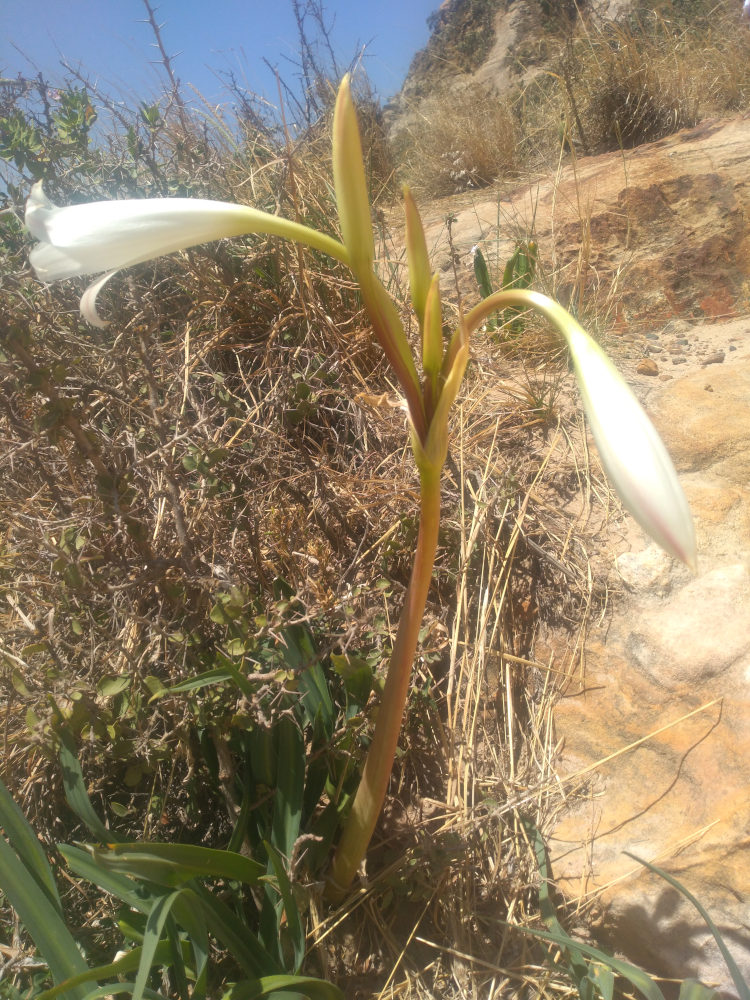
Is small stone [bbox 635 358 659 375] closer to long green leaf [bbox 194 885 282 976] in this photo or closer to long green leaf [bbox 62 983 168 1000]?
long green leaf [bbox 194 885 282 976]

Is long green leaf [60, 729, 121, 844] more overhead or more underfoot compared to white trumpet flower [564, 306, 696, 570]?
more underfoot

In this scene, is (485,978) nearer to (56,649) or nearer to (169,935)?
(169,935)

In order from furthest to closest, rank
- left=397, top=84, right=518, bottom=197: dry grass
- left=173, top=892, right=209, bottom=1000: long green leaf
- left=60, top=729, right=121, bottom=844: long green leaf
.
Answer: left=397, top=84, right=518, bottom=197: dry grass < left=60, top=729, right=121, bottom=844: long green leaf < left=173, top=892, right=209, bottom=1000: long green leaf

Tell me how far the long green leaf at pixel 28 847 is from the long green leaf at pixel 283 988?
0.90 ft

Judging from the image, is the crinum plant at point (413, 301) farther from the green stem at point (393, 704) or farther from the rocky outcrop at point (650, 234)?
the rocky outcrop at point (650, 234)

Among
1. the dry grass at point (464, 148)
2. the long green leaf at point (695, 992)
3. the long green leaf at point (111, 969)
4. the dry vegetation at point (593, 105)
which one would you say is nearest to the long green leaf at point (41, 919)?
the long green leaf at point (111, 969)

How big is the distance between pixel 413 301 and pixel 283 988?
95cm

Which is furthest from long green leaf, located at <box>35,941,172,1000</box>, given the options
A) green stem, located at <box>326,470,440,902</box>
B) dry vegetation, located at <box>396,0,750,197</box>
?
dry vegetation, located at <box>396,0,750,197</box>

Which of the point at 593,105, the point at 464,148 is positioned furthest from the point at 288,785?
the point at 464,148

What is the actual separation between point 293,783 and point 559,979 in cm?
61

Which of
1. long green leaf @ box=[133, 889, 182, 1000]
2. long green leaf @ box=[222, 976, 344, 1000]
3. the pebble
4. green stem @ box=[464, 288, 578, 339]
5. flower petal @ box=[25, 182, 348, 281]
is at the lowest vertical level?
long green leaf @ box=[222, 976, 344, 1000]

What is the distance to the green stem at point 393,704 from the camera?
835 mm

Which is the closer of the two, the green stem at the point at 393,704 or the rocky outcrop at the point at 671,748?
the green stem at the point at 393,704

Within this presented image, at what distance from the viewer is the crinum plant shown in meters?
0.57
